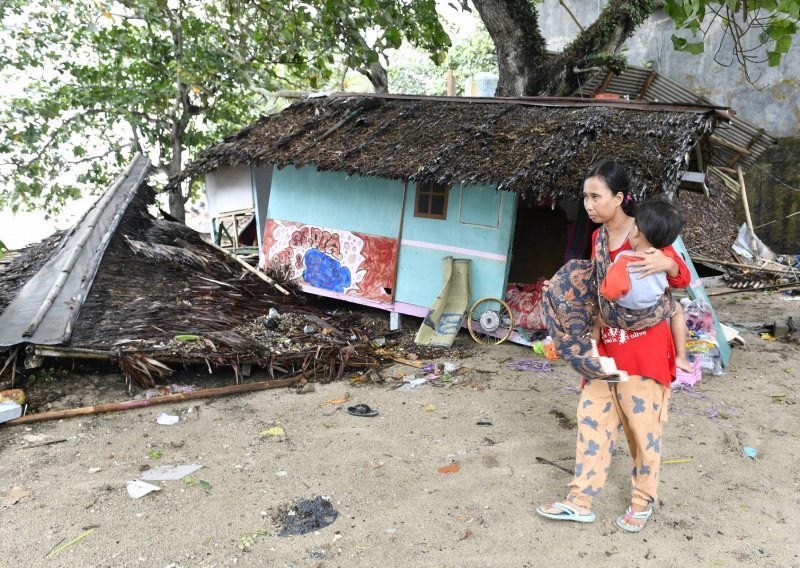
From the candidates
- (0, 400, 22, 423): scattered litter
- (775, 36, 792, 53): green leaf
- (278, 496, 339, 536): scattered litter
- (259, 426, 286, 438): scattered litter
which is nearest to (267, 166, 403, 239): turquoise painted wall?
(259, 426, 286, 438): scattered litter

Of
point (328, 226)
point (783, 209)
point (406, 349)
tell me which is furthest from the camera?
point (783, 209)

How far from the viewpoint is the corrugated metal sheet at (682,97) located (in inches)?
370

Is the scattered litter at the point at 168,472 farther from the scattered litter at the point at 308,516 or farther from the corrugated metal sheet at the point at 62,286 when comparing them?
the corrugated metal sheet at the point at 62,286

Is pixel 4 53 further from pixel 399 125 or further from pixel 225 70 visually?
pixel 399 125

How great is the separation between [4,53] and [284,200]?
6.47 meters

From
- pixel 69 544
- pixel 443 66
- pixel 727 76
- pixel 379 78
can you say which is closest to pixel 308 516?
pixel 69 544

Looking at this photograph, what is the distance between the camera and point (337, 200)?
780 cm

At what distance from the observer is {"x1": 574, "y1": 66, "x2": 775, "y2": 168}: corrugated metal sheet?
941 centimetres

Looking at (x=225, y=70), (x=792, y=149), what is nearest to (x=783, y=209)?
(x=792, y=149)

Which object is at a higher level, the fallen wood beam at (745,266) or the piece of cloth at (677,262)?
the piece of cloth at (677,262)

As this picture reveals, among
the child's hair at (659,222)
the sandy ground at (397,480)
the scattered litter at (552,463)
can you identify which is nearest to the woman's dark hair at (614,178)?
the child's hair at (659,222)

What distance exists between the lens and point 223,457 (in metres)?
4.14

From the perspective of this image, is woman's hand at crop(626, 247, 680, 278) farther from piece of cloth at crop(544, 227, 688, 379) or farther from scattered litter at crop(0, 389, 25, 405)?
scattered litter at crop(0, 389, 25, 405)

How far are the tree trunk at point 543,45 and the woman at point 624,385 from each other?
6327mm
